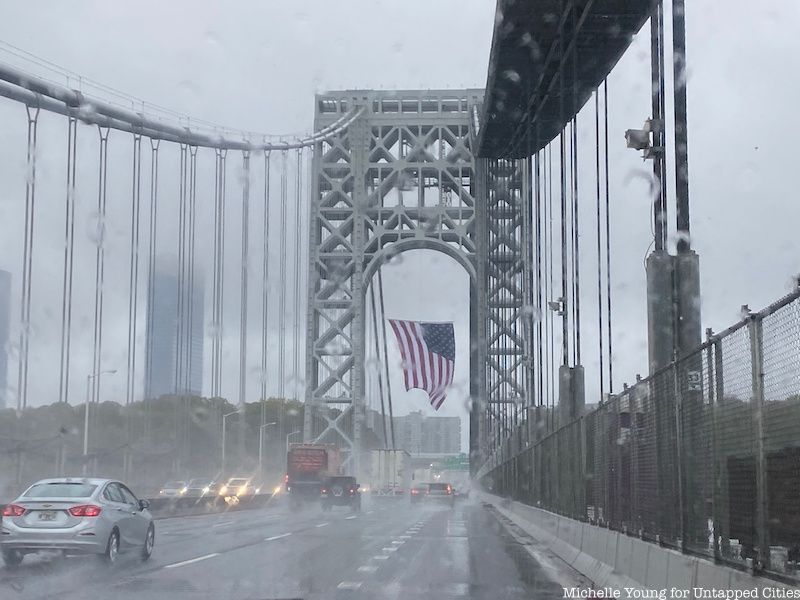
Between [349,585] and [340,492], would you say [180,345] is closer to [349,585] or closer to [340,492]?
[340,492]

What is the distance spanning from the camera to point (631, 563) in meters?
11.4

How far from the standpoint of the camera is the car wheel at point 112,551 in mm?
15727

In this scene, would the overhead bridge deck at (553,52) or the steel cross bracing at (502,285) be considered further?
the steel cross bracing at (502,285)

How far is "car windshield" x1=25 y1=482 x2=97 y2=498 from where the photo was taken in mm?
16016

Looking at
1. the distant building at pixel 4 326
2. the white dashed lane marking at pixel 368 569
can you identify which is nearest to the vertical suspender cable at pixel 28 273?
the distant building at pixel 4 326

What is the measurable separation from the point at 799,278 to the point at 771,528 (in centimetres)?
157

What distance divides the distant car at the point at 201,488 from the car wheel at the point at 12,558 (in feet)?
100

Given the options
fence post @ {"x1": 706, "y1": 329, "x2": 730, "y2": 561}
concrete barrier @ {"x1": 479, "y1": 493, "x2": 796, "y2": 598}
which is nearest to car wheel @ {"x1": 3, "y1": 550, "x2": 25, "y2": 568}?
concrete barrier @ {"x1": 479, "y1": 493, "x2": 796, "y2": 598}

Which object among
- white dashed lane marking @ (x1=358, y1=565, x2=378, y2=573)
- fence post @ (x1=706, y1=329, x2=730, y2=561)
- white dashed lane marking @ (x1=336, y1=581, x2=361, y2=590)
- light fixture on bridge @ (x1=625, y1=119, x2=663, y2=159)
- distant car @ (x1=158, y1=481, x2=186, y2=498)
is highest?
light fixture on bridge @ (x1=625, y1=119, x2=663, y2=159)

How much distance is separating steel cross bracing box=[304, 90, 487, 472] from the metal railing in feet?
169

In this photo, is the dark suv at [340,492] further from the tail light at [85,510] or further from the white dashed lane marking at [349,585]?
the white dashed lane marking at [349,585]

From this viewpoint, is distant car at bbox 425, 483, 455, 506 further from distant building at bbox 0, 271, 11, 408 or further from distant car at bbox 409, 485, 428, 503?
distant building at bbox 0, 271, 11, 408

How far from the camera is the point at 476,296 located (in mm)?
67562

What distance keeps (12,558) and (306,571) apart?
13.5 ft
